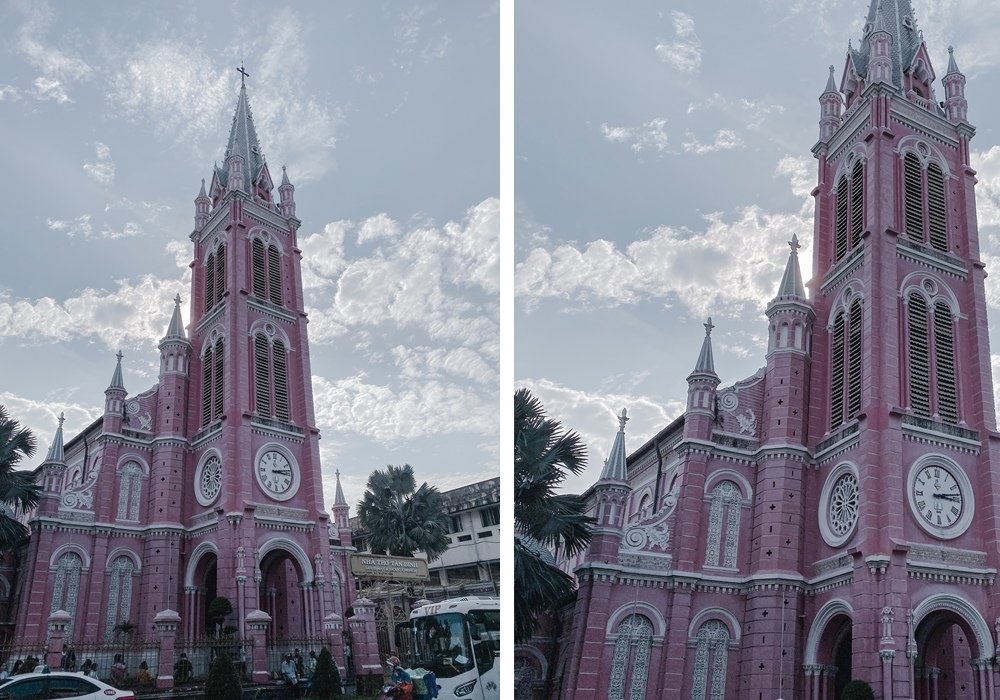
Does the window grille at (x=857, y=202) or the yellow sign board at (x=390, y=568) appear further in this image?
the window grille at (x=857, y=202)

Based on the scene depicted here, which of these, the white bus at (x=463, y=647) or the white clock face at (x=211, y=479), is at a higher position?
the white clock face at (x=211, y=479)

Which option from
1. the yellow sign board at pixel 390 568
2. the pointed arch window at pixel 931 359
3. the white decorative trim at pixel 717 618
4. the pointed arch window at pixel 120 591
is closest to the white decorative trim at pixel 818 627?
the white decorative trim at pixel 717 618

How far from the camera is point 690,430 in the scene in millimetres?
16734

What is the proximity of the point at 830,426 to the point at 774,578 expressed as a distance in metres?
2.98

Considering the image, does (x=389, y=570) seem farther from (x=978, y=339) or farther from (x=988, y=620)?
(x=978, y=339)

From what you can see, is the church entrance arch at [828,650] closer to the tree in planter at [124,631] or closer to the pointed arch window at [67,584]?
the tree in planter at [124,631]

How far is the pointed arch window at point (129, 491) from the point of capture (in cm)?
1529

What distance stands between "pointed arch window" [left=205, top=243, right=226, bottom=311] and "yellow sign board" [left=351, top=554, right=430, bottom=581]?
533 cm

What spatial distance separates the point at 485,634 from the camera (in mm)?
13430

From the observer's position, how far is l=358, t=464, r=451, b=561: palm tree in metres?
15.3

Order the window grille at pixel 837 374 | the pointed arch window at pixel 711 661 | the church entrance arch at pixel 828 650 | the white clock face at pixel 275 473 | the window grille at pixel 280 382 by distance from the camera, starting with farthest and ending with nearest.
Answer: the window grille at pixel 280 382 → the white clock face at pixel 275 473 → the window grille at pixel 837 374 → the church entrance arch at pixel 828 650 → the pointed arch window at pixel 711 661

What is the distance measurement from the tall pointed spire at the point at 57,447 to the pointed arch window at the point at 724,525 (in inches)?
396

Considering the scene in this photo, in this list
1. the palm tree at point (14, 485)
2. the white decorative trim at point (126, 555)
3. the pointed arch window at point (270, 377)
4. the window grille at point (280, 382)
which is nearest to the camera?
the palm tree at point (14, 485)

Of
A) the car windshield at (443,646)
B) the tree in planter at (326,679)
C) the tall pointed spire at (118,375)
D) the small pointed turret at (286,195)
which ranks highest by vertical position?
the small pointed turret at (286,195)
